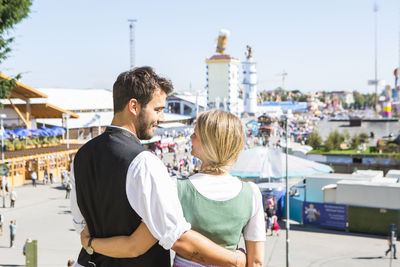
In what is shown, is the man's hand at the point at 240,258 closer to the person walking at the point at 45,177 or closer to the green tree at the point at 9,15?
the green tree at the point at 9,15

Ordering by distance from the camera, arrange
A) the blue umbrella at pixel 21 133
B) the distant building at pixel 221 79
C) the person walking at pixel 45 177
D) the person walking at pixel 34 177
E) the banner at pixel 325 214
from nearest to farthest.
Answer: the banner at pixel 325 214 < the person walking at pixel 34 177 < the person walking at pixel 45 177 < the blue umbrella at pixel 21 133 < the distant building at pixel 221 79

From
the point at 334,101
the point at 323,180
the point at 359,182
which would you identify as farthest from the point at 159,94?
the point at 334,101

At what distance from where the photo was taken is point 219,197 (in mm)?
2117

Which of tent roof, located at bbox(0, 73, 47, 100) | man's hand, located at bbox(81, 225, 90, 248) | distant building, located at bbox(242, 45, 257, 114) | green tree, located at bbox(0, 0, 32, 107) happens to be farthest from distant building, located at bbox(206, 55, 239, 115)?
man's hand, located at bbox(81, 225, 90, 248)

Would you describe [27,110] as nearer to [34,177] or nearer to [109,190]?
[34,177]

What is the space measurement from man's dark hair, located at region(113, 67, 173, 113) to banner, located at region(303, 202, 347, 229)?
18.3m

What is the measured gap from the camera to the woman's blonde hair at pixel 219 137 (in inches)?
84.4

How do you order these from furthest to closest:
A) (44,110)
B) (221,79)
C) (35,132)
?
(221,79) < (44,110) < (35,132)

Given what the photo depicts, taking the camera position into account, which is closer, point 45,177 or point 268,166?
point 268,166

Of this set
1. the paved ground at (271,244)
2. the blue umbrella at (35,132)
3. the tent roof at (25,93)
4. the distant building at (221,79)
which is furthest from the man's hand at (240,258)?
the distant building at (221,79)

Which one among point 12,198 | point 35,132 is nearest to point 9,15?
point 12,198

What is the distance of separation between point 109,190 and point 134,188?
15 centimetres

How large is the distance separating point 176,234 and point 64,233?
52.4ft

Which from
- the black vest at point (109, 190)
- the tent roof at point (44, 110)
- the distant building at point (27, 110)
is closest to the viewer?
the black vest at point (109, 190)
